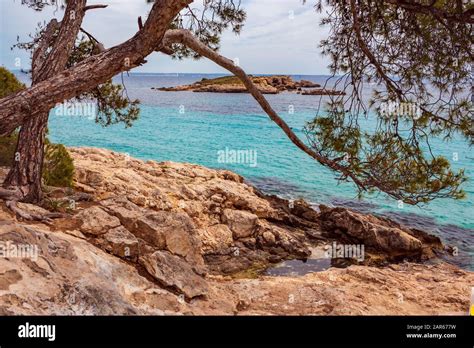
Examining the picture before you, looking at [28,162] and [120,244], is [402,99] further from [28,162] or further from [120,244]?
[28,162]

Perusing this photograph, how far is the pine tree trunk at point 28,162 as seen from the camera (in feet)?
22.9

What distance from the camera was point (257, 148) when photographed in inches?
1534

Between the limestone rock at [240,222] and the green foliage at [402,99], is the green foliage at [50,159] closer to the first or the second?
the limestone rock at [240,222]

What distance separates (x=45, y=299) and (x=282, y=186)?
19.9m

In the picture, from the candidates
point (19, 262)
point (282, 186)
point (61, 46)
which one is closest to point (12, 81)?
point (61, 46)

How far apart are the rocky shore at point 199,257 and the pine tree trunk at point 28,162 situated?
402 millimetres

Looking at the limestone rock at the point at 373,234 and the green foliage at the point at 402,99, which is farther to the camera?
the limestone rock at the point at 373,234

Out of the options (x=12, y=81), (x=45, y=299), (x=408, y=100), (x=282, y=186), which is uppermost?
(x=12, y=81)

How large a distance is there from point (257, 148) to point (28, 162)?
1276 inches

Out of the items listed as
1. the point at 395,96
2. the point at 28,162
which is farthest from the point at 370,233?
the point at 28,162

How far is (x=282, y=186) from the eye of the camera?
23.4 meters

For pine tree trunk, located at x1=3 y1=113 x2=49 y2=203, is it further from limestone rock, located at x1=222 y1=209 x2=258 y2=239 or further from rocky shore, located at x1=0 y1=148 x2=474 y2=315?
limestone rock, located at x1=222 y1=209 x2=258 y2=239

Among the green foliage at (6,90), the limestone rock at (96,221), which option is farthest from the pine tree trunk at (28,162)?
the green foliage at (6,90)
